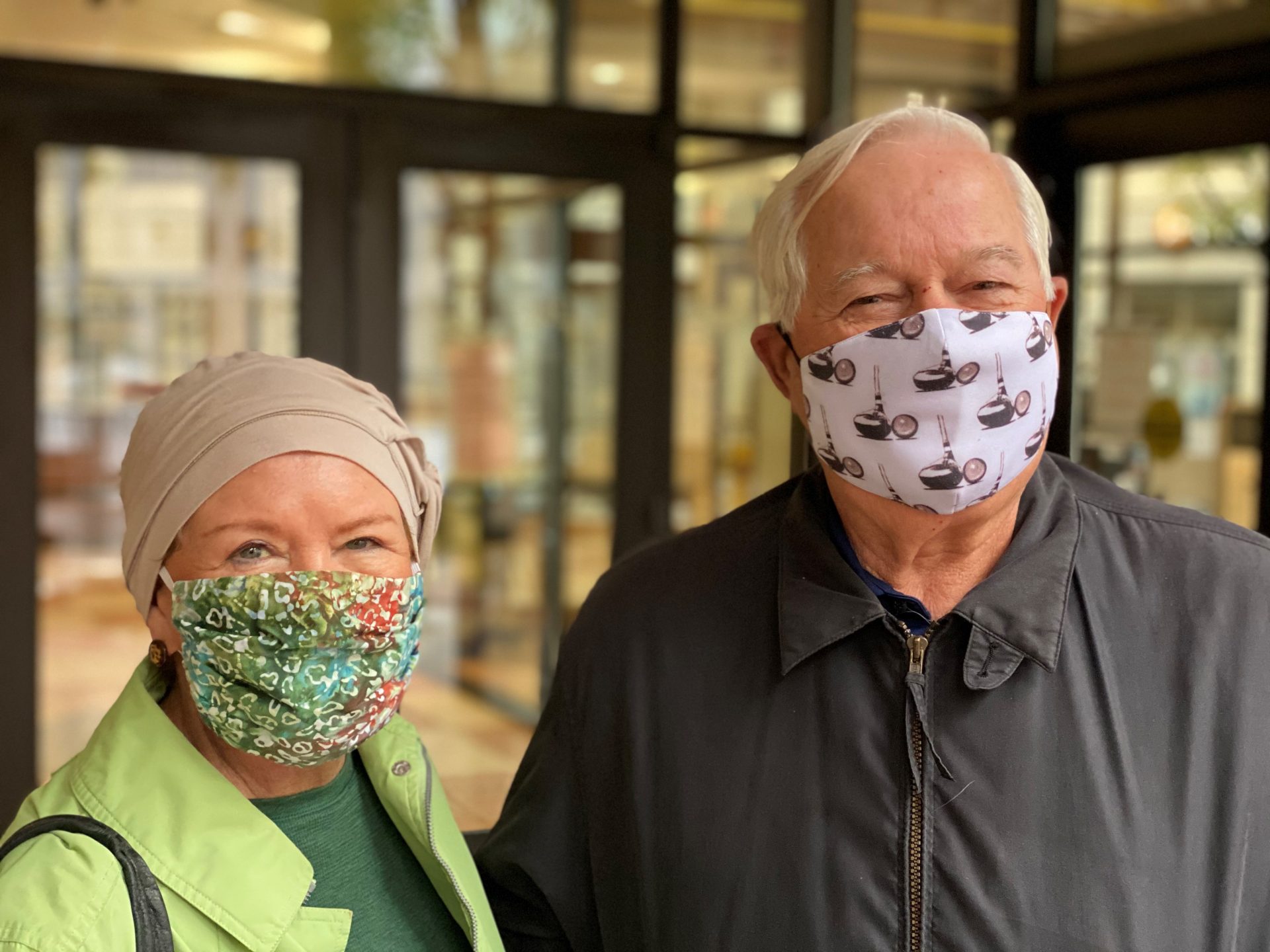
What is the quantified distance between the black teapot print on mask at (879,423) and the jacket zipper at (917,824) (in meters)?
0.23

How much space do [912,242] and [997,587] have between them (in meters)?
0.39

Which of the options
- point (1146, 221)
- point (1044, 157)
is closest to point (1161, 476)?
point (1146, 221)

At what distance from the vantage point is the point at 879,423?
155 cm

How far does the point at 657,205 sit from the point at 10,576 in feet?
7.72

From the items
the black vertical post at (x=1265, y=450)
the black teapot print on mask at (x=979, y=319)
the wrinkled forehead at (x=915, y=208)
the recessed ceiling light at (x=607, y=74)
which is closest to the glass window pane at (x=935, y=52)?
the recessed ceiling light at (x=607, y=74)

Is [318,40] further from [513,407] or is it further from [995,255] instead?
[995,255]

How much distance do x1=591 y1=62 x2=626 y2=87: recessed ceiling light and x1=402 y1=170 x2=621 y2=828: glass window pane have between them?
347 millimetres

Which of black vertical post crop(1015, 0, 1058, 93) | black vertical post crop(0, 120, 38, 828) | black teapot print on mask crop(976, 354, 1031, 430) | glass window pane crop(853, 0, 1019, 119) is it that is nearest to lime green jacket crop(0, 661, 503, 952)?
black teapot print on mask crop(976, 354, 1031, 430)

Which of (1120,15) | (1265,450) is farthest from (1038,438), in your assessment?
(1120,15)

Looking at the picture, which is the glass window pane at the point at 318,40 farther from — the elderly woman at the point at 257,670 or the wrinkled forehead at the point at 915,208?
the wrinkled forehead at the point at 915,208

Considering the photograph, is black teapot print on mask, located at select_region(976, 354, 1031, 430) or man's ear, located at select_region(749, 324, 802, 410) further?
man's ear, located at select_region(749, 324, 802, 410)

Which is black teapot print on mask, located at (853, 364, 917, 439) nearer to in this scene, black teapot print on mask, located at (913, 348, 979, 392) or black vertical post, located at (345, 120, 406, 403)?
black teapot print on mask, located at (913, 348, 979, 392)

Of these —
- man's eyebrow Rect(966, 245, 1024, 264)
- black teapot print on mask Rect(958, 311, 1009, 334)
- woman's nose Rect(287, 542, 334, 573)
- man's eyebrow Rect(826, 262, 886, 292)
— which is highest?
man's eyebrow Rect(966, 245, 1024, 264)

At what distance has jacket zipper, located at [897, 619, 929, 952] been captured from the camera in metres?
1.48
